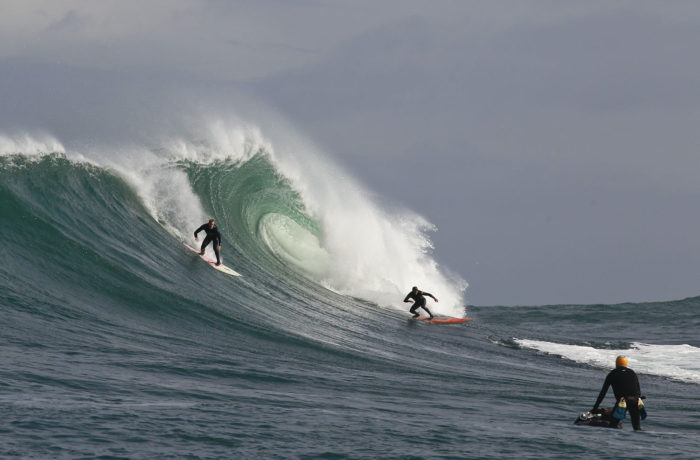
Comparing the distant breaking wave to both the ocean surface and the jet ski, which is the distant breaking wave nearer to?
the ocean surface

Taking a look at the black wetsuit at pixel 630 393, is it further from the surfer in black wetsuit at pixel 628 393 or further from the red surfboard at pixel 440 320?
the red surfboard at pixel 440 320

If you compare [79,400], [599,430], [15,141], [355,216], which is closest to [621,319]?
[355,216]

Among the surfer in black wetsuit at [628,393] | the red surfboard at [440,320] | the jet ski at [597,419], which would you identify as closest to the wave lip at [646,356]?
the red surfboard at [440,320]

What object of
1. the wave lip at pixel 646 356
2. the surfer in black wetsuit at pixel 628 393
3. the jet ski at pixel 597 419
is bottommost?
the jet ski at pixel 597 419

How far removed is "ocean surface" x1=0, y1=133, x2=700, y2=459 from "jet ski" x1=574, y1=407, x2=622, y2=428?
0.22 meters

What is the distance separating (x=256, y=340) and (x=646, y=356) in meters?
10.4

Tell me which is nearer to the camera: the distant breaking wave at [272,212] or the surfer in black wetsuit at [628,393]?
the surfer in black wetsuit at [628,393]

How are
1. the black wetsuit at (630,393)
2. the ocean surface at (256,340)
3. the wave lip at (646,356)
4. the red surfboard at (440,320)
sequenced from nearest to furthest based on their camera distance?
1. the ocean surface at (256,340)
2. the black wetsuit at (630,393)
3. the wave lip at (646,356)
4. the red surfboard at (440,320)

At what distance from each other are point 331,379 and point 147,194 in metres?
A: 11.7

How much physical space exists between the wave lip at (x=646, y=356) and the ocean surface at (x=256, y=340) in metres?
0.11

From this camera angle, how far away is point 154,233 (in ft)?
61.6

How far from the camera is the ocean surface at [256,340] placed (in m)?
7.50

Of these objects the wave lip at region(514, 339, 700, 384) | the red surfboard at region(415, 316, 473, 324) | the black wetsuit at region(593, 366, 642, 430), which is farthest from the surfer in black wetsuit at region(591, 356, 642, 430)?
the red surfboard at region(415, 316, 473, 324)

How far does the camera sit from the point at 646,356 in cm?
1953
